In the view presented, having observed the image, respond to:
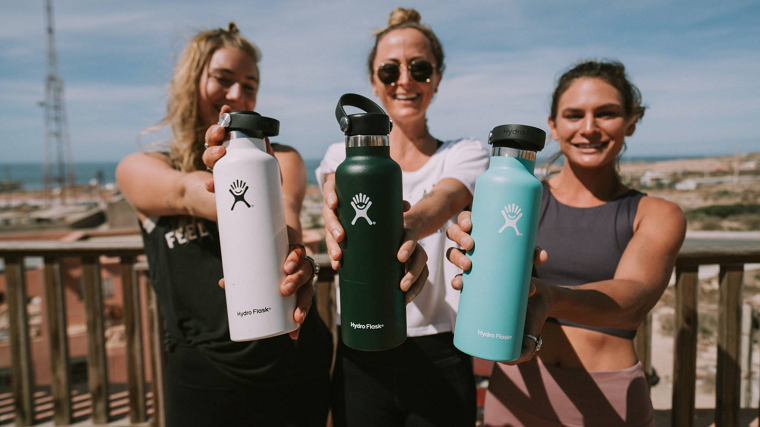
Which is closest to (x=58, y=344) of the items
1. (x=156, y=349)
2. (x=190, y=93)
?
(x=156, y=349)

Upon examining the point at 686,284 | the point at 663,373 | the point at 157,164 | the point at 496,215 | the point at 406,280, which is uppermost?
the point at 157,164

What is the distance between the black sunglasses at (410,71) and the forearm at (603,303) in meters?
1.00

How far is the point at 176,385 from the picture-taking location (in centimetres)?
174

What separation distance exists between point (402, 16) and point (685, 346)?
2267mm

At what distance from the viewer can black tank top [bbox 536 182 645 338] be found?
1663 mm

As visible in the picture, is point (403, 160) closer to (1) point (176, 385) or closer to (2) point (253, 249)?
(2) point (253, 249)

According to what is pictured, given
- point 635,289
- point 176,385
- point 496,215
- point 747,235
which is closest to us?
point 496,215

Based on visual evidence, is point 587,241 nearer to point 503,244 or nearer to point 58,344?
point 503,244

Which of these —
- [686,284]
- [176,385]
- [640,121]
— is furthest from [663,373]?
[176,385]

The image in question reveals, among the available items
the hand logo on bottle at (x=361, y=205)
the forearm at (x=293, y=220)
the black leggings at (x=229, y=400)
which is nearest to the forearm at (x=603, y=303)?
the hand logo on bottle at (x=361, y=205)

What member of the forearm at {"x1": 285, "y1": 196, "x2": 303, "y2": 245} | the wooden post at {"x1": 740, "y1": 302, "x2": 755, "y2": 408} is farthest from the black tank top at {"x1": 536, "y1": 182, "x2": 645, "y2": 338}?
the wooden post at {"x1": 740, "y1": 302, "x2": 755, "y2": 408}

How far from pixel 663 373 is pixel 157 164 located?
35.9 feet

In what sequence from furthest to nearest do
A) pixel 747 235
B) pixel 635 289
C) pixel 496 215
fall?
pixel 747 235 < pixel 635 289 < pixel 496 215

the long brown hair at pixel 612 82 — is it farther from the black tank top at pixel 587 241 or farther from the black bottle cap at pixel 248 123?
the black bottle cap at pixel 248 123
